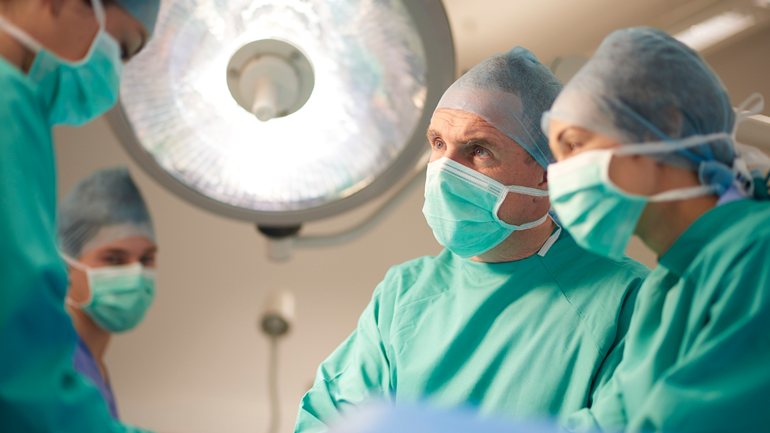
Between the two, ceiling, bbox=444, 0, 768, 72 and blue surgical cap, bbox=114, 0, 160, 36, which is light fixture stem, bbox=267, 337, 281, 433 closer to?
ceiling, bbox=444, 0, 768, 72

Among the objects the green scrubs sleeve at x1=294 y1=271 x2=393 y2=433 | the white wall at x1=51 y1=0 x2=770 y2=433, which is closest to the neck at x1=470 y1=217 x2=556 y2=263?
the green scrubs sleeve at x1=294 y1=271 x2=393 y2=433

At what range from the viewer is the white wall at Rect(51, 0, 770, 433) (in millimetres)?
2791

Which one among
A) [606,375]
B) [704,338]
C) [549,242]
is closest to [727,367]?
[704,338]

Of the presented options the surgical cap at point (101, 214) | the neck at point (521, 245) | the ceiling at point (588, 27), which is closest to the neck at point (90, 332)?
the surgical cap at point (101, 214)

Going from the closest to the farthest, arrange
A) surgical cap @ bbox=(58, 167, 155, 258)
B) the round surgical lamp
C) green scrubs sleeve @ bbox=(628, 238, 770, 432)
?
green scrubs sleeve @ bbox=(628, 238, 770, 432) → the round surgical lamp → surgical cap @ bbox=(58, 167, 155, 258)

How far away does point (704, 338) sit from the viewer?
0.73 meters

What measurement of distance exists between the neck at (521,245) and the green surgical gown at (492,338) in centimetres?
2

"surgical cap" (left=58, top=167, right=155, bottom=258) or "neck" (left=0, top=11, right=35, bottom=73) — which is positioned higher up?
"neck" (left=0, top=11, right=35, bottom=73)

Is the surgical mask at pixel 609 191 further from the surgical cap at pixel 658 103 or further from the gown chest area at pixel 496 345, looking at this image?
the gown chest area at pixel 496 345

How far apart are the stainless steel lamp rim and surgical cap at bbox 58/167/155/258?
827 millimetres

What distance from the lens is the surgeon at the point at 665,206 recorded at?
28.5 inches

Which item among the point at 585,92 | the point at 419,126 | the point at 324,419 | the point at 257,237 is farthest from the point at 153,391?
the point at 585,92

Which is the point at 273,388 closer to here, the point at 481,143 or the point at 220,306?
the point at 220,306

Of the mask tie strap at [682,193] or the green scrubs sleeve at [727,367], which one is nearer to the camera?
the green scrubs sleeve at [727,367]
